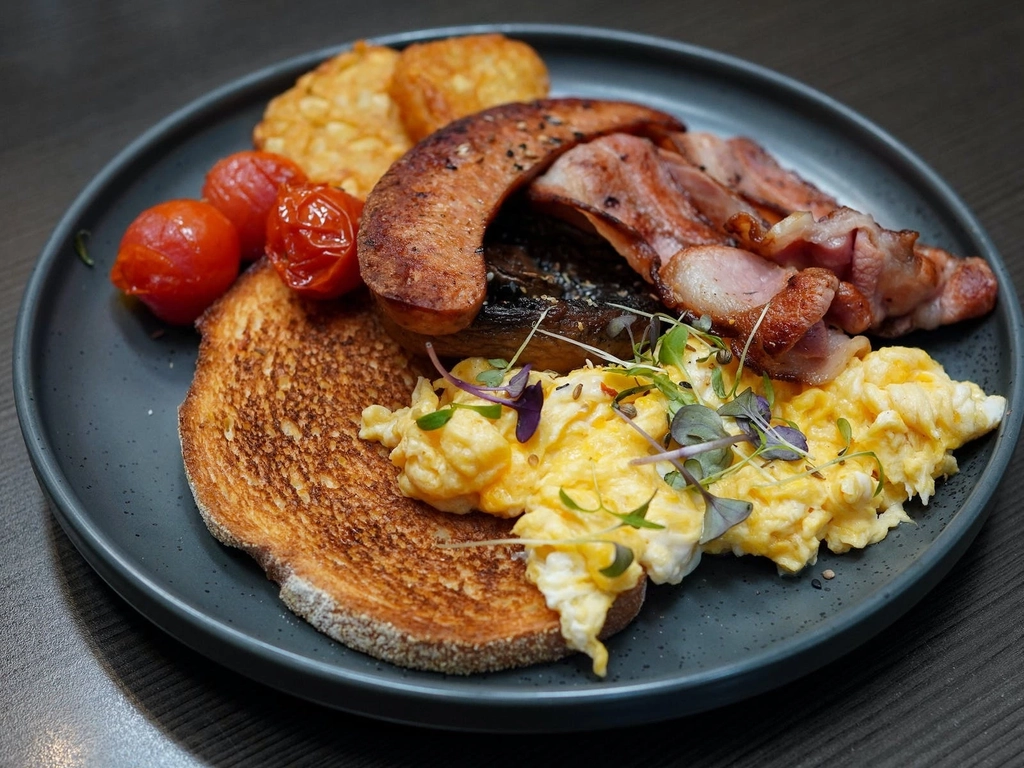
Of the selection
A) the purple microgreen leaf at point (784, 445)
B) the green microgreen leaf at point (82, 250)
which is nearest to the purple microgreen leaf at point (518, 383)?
the purple microgreen leaf at point (784, 445)

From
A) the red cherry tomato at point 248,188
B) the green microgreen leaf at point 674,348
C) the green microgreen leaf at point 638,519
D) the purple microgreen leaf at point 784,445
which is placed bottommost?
the red cherry tomato at point 248,188

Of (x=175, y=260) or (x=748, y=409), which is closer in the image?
(x=748, y=409)

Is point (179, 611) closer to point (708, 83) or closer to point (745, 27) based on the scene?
point (708, 83)

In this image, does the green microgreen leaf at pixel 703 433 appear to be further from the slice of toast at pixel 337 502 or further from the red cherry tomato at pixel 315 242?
the red cherry tomato at pixel 315 242

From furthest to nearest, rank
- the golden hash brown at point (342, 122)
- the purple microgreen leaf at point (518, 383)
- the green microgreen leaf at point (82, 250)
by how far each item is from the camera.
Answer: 1. the golden hash brown at point (342, 122)
2. the green microgreen leaf at point (82, 250)
3. the purple microgreen leaf at point (518, 383)

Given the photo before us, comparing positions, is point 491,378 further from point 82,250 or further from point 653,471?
point 82,250

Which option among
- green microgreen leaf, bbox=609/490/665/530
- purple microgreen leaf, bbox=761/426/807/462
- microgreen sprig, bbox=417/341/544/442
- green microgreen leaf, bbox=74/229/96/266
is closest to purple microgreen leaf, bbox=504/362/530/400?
microgreen sprig, bbox=417/341/544/442

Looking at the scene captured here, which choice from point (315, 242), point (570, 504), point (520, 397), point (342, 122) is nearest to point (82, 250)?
point (315, 242)
